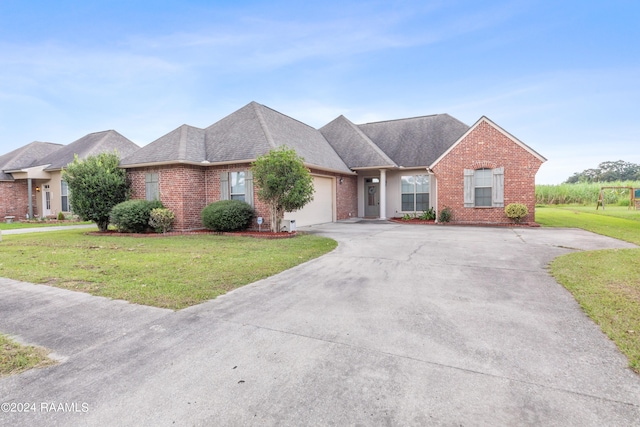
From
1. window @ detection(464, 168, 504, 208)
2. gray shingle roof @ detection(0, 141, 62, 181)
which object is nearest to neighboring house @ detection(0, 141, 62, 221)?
gray shingle roof @ detection(0, 141, 62, 181)

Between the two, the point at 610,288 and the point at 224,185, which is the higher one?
the point at 224,185

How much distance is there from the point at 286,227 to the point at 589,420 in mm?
11931

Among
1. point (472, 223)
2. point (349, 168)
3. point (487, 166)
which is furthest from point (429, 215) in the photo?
point (349, 168)

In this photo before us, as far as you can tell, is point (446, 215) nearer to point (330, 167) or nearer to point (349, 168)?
point (349, 168)

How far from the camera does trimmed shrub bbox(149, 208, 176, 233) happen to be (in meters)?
13.3

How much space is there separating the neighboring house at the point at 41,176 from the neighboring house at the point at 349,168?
32.6 ft

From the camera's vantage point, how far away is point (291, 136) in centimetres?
1719

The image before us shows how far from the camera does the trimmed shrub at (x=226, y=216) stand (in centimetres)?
1322

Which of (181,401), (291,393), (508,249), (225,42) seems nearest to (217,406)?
(181,401)

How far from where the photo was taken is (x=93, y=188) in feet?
45.5

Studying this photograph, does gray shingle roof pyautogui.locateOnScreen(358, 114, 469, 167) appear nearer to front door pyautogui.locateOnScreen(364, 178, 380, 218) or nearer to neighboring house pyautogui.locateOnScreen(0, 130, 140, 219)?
front door pyautogui.locateOnScreen(364, 178, 380, 218)

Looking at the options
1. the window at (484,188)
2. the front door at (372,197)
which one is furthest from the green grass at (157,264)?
the front door at (372,197)

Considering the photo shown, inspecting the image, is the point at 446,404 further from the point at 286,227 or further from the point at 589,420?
the point at 286,227

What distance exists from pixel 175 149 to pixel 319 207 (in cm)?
767
